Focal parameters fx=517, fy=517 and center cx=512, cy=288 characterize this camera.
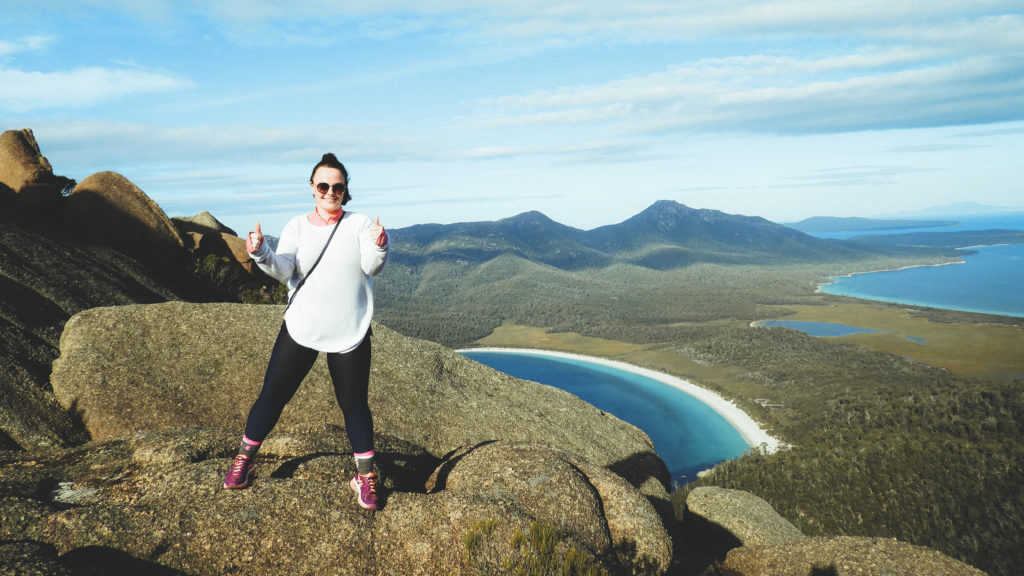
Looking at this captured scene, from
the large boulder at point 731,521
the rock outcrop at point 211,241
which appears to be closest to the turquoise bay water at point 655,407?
the rock outcrop at point 211,241

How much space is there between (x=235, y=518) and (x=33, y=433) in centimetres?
882

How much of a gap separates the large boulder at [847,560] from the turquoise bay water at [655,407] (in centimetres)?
4711

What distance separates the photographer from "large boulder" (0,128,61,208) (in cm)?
2280

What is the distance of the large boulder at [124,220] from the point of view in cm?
2534

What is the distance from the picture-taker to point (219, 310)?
1830cm

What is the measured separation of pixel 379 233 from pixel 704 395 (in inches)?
4743

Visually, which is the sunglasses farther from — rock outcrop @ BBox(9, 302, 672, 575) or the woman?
rock outcrop @ BBox(9, 302, 672, 575)

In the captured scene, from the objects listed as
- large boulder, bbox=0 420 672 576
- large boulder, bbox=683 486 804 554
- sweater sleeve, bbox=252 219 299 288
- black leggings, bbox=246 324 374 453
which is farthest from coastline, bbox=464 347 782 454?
sweater sleeve, bbox=252 219 299 288

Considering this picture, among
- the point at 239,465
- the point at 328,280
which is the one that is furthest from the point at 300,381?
the point at 239,465

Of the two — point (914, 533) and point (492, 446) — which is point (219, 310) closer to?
point (492, 446)

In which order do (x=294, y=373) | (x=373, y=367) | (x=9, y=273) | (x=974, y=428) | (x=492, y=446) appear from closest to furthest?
(x=294, y=373) → (x=492, y=446) → (x=9, y=273) → (x=373, y=367) → (x=974, y=428)

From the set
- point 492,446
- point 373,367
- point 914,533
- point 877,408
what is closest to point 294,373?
point 492,446

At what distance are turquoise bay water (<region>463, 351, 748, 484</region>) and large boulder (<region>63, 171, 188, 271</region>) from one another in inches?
1456

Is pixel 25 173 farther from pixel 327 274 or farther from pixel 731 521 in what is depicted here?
pixel 731 521
